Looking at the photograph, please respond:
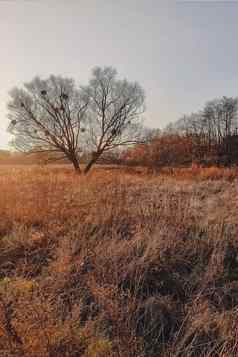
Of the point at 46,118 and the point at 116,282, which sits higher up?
the point at 46,118

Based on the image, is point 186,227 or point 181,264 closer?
point 181,264

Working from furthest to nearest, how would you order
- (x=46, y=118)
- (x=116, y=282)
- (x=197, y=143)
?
(x=197, y=143) < (x=46, y=118) < (x=116, y=282)

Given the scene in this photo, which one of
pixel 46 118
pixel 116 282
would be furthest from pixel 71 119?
pixel 116 282

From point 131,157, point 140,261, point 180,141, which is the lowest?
point 140,261

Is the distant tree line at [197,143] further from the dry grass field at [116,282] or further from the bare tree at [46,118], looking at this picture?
the dry grass field at [116,282]

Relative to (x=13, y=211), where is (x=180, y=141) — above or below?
above

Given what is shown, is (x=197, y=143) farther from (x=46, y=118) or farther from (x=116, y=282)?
(x=116, y=282)

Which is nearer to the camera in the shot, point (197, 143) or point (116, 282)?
point (116, 282)

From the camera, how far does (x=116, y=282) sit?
6.37 ft

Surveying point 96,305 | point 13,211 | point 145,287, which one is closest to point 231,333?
point 145,287

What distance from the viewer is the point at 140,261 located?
2.30 metres

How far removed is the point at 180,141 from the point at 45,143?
51.2 feet

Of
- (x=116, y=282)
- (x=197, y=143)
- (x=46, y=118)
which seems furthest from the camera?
(x=197, y=143)

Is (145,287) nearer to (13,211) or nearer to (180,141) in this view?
(13,211)
